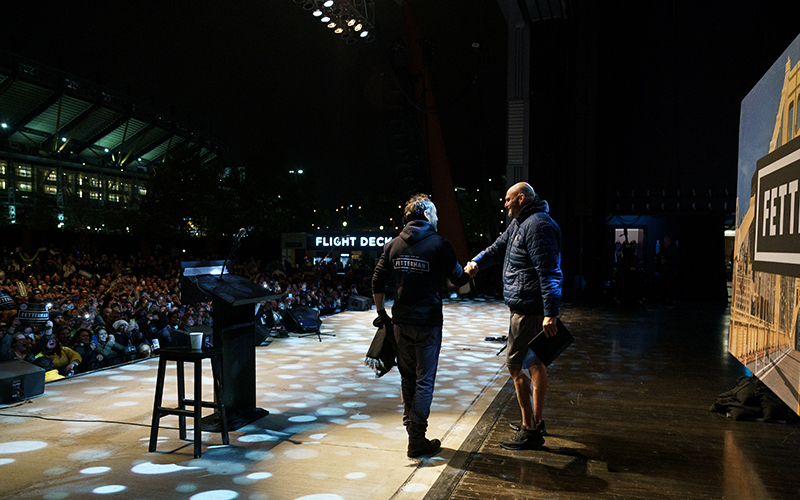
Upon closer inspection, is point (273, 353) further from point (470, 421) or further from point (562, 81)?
point (562, 81)

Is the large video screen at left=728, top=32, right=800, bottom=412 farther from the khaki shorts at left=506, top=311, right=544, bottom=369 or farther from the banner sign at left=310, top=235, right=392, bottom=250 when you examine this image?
the banner sign at left=310, top=235, right=392, bottom=250

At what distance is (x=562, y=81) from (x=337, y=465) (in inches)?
529

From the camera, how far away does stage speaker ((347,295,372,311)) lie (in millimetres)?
14180

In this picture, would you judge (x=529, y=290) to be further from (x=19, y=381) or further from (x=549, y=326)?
(x=19, y=381)

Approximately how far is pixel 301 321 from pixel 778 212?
812 cm

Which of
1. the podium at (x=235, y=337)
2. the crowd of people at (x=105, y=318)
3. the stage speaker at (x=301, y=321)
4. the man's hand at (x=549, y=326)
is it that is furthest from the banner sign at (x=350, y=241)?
the man's hand at (x=549, y=326)

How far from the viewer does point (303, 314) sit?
9.56 m

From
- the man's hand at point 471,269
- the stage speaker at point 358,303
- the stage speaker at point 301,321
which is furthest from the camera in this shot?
the stage speaker at point 358,303

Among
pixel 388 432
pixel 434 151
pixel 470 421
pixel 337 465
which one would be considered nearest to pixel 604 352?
pixel 470 421

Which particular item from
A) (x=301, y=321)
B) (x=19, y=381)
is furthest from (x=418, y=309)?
(x=301, y=321)

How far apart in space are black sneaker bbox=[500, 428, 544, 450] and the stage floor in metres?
0.39

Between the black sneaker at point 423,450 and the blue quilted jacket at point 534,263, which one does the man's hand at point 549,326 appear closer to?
the blue quilted jacket at point 534,263

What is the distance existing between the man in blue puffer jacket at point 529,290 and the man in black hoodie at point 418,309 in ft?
1.03

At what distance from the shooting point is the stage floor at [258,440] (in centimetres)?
319
